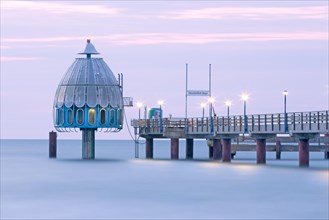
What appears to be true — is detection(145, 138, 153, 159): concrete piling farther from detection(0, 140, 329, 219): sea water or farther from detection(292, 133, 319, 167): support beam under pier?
detection(292, 133, 319, 167): support beam under pier

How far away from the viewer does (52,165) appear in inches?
3900

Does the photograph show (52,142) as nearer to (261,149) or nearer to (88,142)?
(88,142)

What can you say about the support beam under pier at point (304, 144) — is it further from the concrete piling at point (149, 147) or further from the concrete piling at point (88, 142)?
the concrete piling at point (149, 147)

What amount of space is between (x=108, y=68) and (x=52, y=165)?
1133 centimetres

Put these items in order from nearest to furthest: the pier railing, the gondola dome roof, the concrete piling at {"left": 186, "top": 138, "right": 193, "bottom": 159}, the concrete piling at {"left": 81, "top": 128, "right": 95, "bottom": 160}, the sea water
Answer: the sea water, the pier railing, the gondola dome roof, the concrete piling at {"left": 81, "top": 128, "right": 95, "bottom": 160}, the concrete piling at {"left": 186, "top": 138, "right": 193, "bottom": 159}

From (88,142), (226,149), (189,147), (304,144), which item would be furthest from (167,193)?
(189,147)

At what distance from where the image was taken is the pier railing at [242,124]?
76.0 meters

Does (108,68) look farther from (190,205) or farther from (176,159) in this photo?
(190,205)

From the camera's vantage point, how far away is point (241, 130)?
3374 inches

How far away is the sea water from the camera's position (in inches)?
2147

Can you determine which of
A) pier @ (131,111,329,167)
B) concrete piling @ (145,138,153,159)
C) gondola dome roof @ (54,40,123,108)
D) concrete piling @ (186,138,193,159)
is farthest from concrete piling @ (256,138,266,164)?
concrete piling @ (145,138,153,159)

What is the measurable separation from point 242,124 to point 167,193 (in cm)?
2170

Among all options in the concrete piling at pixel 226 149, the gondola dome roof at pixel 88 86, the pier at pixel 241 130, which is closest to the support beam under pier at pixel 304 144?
the pier at pixel 241 130

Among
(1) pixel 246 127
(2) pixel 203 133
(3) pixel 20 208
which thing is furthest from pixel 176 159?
(3) pixel 20 208
